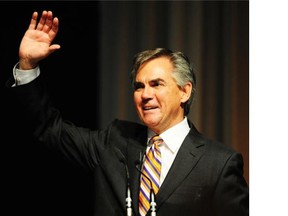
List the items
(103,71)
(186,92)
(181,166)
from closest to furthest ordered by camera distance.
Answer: (181,166) < (186,92) < (103,71)

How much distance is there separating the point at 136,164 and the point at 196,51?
71 cm

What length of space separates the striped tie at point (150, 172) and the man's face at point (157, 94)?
0.06 m

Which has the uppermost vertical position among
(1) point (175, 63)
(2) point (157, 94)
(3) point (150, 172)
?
(1) point (175, 63)

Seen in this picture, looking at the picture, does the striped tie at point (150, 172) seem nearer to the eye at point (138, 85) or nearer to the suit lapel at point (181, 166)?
the suit lapel at point (181, 166)

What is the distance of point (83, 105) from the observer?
208 cm

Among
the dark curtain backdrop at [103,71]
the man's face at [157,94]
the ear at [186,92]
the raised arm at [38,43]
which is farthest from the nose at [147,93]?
the dark curtain backdrop at [103,71]

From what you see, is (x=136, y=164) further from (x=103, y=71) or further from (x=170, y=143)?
(x=103, y=71)

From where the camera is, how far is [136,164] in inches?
66.8

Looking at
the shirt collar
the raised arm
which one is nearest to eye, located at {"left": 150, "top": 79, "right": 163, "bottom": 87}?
the shirt collar

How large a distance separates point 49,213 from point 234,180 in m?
0.81

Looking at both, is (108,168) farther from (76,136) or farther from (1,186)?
(1,186)

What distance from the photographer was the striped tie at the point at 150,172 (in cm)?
164

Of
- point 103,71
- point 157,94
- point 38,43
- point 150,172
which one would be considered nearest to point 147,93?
point 157,94
